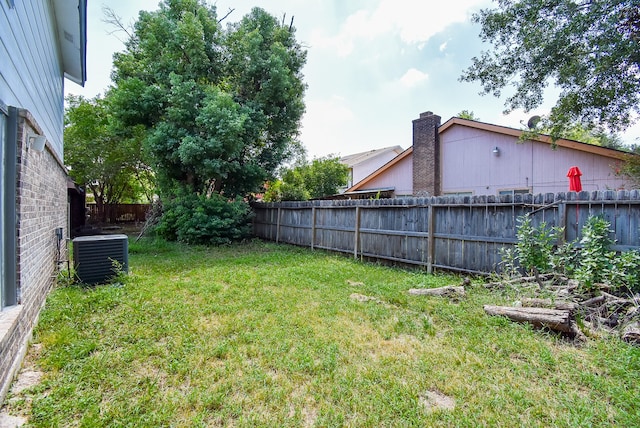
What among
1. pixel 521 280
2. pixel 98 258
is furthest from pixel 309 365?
pixel 98 258

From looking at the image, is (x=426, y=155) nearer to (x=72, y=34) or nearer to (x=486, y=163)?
(x=486, y=163)

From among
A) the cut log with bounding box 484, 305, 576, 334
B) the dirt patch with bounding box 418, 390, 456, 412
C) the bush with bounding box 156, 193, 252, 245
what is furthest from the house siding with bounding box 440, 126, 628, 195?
the dirt patch with bounding box 418, 390, 456, 412

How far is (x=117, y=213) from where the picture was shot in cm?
2105

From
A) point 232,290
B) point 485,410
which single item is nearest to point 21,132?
point 232,290

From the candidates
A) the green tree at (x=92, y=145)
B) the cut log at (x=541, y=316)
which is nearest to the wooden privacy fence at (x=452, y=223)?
the cut log at (x=541, y=316)

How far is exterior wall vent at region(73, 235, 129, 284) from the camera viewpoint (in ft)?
16.0

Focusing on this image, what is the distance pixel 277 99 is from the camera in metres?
12.4

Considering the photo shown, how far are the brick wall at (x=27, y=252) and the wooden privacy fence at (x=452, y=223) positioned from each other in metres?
5.96

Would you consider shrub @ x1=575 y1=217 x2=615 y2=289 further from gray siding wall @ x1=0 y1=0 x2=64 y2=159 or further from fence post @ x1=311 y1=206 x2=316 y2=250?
fence post @ x1=311 y1=206 x2=316 y2=250

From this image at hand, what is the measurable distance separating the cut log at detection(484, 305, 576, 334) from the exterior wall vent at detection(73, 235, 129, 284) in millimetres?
5544

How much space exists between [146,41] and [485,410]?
1392cm

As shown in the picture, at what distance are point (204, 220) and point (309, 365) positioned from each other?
8909mm

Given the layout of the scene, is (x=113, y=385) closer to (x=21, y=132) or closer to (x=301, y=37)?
(x=21, y=132)

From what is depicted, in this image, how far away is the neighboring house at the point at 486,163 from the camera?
9.18 metres
